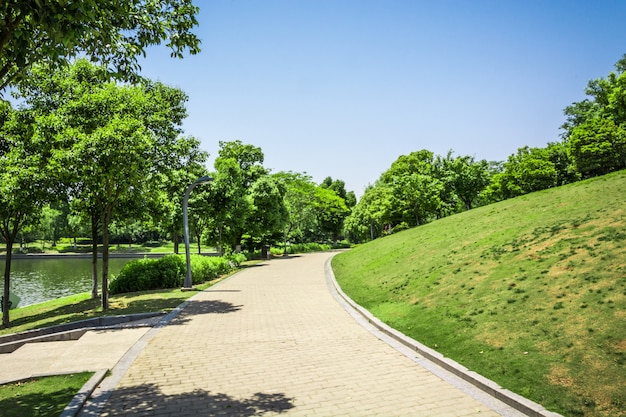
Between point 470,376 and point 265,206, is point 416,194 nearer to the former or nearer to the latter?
point 265,206

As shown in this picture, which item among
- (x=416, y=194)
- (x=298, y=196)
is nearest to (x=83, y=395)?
(x=416, y=194)

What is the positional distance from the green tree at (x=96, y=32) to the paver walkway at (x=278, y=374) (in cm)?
538

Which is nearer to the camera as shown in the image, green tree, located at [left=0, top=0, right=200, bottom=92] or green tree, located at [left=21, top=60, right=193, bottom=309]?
green tree, located at [left=0, top=0, right=200, bottom=92]

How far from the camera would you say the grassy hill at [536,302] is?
5719mm

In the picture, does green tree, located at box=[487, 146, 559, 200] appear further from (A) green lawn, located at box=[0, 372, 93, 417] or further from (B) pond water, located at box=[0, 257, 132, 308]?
(A) green lawn, located at box=[0, 372, 93, 417]

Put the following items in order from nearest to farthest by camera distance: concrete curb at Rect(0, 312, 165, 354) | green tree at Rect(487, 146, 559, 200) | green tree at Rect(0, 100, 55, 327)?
1. concrete curb at Rect(0, 312, 165, 354)
2. green tree at Rect(0, 100, 55, 327)
3. green tree at Rect(487, 146, 559, 200)

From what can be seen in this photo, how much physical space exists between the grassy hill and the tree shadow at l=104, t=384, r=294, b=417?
346 cm

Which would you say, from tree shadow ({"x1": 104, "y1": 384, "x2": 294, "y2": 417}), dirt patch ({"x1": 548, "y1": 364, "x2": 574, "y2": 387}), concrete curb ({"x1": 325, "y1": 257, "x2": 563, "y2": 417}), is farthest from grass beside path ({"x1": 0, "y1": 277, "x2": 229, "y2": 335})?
dirt patch ({"x1": 548, "y1": 364, "x2": 574, "y2": 387})

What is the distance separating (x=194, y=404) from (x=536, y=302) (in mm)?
7211

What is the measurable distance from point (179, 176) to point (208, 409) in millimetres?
24891

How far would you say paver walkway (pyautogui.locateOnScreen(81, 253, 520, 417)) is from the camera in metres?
5.61

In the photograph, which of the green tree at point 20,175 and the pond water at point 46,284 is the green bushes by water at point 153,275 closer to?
the pond water at point 46,284

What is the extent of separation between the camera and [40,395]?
634 centimetres

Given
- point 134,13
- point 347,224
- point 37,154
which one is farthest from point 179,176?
point 347,224
